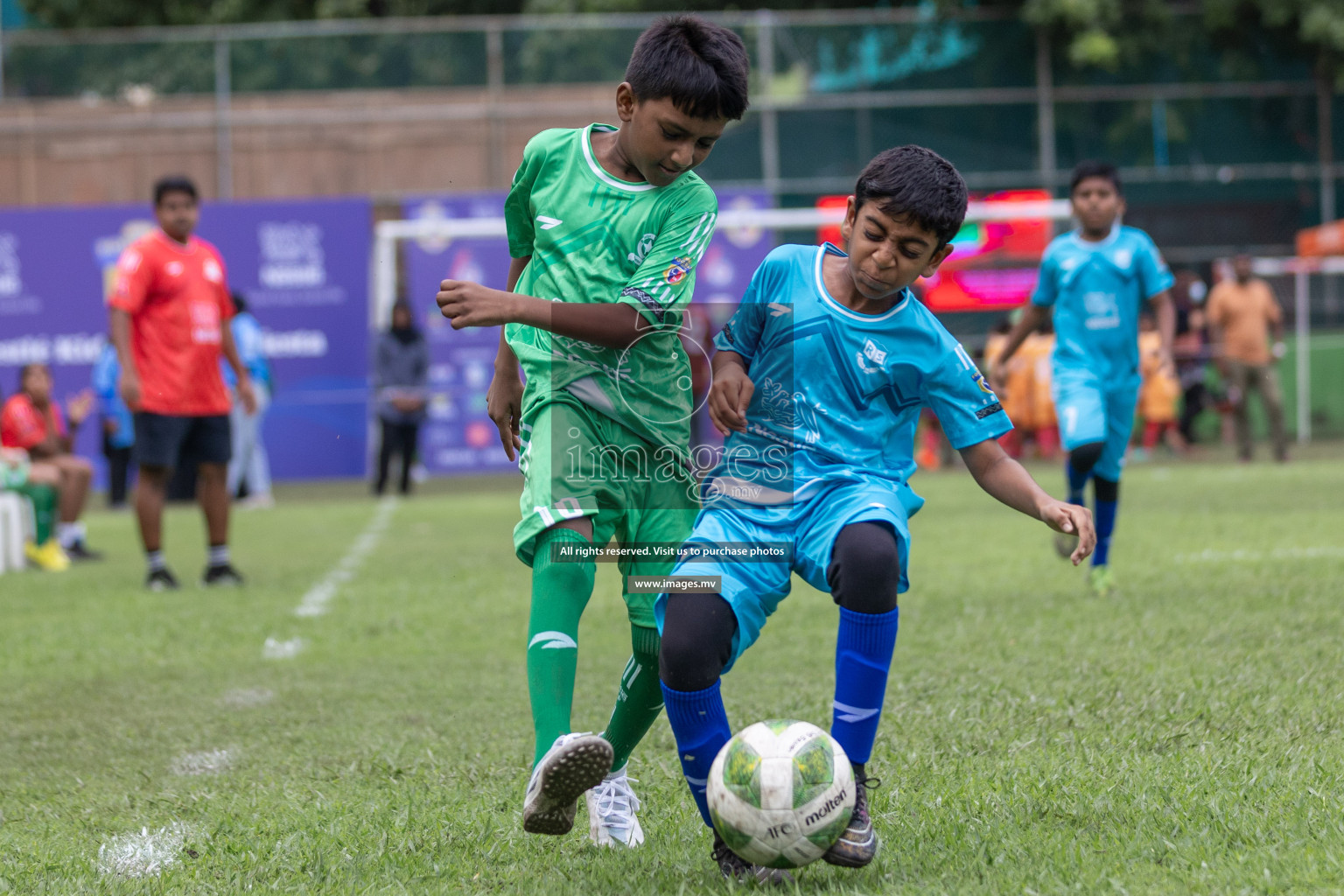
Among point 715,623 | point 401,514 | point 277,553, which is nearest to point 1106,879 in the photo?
point 715,623

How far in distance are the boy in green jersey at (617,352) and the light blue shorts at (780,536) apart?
177mm

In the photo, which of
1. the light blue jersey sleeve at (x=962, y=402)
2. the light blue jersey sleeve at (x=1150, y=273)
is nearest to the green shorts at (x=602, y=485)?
the light blue jersey sleeve at (x=962, y=402)

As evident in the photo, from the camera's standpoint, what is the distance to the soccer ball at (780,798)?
2791 mm

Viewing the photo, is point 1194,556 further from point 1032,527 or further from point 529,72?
point 529,72

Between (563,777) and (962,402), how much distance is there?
1.22m

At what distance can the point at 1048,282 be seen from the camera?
297 inches

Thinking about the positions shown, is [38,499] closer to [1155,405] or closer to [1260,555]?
[1260,555]

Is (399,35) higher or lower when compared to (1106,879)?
higher

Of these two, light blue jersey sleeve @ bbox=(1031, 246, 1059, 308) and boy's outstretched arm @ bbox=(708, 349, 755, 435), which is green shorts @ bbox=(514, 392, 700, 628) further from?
light blue jersey sleeve @ bbox=(1031, 246, 1059, 308)

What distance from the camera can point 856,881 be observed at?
2.84 m

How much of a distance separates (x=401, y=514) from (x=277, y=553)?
3.40 m

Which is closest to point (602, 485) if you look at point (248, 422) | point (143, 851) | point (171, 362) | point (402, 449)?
point (143, 851)

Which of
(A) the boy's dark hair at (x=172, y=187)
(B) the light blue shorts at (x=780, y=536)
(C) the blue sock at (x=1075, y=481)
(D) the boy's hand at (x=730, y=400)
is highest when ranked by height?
(A) the boy's dark hair at (x=172, y=187)

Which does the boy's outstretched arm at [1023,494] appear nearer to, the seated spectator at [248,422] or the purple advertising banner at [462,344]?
the seated spectator at [248,422]
